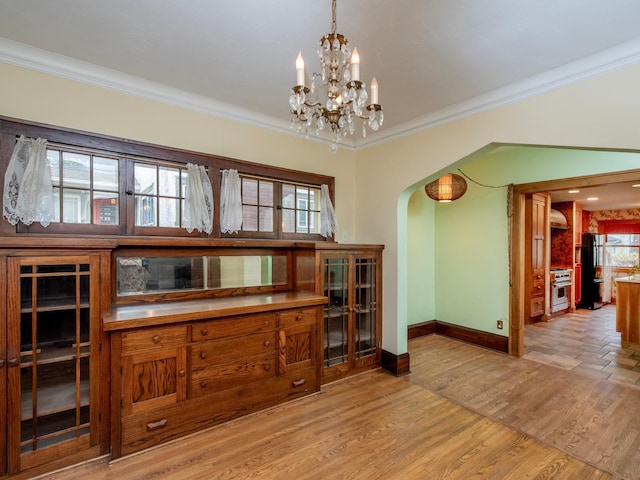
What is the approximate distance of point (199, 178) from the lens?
2834mm

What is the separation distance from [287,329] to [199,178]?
1.57 m

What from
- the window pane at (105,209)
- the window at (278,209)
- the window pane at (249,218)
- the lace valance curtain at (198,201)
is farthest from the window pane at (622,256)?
the window pane at (105,209)

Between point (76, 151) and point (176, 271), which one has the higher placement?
point (76, 151)

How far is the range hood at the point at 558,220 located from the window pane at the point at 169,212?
6606 millimetres

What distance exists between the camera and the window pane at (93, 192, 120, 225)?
2441 millimetres

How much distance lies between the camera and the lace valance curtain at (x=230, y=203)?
2938 millimetres

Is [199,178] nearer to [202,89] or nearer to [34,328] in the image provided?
[202,89]

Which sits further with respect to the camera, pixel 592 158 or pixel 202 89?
pixel 592 158

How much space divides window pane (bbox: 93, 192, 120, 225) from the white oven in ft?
23.6

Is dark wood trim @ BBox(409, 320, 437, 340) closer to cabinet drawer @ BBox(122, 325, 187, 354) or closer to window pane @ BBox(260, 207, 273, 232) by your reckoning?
window pane @ BBox(260, 207, 273, 232)

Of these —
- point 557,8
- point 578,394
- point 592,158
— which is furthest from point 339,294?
point 592,158

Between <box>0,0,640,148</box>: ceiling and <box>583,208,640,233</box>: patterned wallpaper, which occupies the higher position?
<box>0,0,640,148</box>: ceiling

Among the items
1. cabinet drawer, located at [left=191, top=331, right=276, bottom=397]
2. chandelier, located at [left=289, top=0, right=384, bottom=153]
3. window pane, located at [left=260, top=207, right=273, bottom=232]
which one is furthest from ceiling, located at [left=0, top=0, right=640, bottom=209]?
cabinet drawer, located at [left=191, top=331, right=276, bottom=397]

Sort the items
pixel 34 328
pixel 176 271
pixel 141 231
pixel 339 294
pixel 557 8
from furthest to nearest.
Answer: pixel 339 294
pixel 176 271
pixel 141 231
pixel 34 328
pixel 557 8
